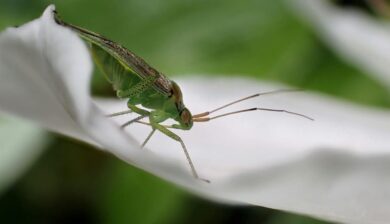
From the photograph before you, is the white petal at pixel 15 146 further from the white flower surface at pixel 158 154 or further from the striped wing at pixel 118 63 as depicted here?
the white flower surface at pixel 158 154

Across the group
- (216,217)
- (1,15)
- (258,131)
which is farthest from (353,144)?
(1,15)

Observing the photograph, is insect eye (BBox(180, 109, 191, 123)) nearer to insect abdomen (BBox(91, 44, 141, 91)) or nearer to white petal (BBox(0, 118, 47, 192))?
insect abdomen (BBox(91, 44, 141, 91))

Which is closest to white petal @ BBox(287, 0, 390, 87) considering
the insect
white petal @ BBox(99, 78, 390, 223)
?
white petal @ BBox(99, 78, 390, 223)

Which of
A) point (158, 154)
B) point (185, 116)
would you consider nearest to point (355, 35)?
point (185, 116)

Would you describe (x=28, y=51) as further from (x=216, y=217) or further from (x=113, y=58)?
(x=216, y=217)

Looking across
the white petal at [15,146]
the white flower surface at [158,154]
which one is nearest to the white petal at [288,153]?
the white flower surface at [158,154]

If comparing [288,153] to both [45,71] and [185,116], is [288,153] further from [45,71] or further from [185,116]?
[45,71]

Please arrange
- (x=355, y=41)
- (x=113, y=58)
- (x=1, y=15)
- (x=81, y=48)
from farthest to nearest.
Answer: (x=1, y=15) → (x=355, y=41) → (x=113, y=58) → (x=81, y=48)

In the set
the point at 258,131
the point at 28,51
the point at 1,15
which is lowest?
the point at 28,51
